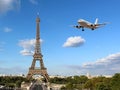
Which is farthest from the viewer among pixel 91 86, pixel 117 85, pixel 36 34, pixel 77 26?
pixel 36 34

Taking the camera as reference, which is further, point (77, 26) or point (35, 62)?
point (35, 62)

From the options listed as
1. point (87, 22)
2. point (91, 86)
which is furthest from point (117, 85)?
point (91, 86)

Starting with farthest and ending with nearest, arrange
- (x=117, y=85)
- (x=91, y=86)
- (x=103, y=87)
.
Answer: (x=91, y=86), (x=103, y=87), (x=117, y=85)

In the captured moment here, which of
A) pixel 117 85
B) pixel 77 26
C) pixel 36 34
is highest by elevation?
pixel 36 34

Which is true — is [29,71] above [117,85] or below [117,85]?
above

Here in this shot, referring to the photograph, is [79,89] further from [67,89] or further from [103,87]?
[103,87]

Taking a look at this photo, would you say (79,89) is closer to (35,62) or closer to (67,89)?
(67,89)

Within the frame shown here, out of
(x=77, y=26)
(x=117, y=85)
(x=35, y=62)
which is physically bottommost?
(x=117, y=85)

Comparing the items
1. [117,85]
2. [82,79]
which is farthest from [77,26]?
[82,79]

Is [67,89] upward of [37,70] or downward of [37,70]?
downward

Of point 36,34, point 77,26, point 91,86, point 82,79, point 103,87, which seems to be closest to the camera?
point 77,26
